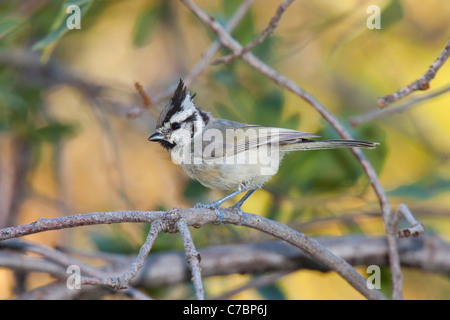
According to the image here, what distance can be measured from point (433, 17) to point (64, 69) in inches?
106

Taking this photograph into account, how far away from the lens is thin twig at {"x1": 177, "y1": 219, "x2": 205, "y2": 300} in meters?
1.29

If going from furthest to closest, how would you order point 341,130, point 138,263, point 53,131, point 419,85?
point 53,131, point 341,130, point 419,85, point 138,263

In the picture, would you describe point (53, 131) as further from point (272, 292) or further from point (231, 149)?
point (272, 292)

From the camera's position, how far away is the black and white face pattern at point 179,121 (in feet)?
8.23

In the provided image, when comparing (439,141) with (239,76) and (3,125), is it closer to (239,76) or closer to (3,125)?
(239,76)

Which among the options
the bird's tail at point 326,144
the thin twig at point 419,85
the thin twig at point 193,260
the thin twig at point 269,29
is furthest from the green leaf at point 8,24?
the thin twig at point 419,85

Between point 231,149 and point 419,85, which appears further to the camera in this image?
point 231,149

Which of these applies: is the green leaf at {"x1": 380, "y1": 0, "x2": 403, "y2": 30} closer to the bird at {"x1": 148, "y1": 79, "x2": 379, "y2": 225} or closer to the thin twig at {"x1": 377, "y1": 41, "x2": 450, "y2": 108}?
the bird at {"x1": 148, "y1": 79, "x2": 379, "y2": 225}

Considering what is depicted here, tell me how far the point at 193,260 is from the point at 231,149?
105 cm

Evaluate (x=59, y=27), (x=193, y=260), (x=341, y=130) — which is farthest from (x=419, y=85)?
(x=59, y=27)

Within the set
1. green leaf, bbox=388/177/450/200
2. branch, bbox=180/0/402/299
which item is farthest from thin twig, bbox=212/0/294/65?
green leaf, bbox=388/177/450/200

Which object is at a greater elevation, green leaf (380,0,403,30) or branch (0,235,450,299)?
green leaf (380,0,403,30)

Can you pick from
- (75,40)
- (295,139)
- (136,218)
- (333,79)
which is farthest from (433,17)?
(136,218)

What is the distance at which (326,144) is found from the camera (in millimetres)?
2182
